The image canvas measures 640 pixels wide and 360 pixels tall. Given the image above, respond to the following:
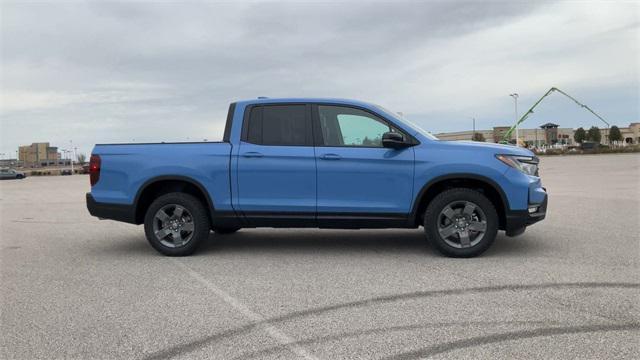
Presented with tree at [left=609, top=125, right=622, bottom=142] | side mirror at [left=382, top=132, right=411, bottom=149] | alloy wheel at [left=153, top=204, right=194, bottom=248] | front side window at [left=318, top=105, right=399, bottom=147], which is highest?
tree at [left=609, top=125, right=622, bottom=142]

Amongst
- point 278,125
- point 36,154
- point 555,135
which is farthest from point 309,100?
point 36,154

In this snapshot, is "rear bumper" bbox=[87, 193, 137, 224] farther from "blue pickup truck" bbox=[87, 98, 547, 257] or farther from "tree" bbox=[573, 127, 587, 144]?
"tree" bbox=[573, 127, 587, 144]

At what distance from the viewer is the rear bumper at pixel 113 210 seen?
6.80 m

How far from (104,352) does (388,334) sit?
6.29 feet

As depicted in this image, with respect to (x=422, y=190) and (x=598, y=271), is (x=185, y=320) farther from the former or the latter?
(x=598, y=271)

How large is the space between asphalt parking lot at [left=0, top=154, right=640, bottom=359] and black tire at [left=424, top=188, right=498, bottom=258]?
19 centimetres

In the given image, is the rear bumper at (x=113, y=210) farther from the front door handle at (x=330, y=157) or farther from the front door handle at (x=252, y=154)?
the front door handle at (x=330, y=157)

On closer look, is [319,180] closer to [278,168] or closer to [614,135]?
[278,168]

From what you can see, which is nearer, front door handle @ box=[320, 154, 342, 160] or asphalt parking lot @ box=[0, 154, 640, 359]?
asphalt parking lot @ box=[0, 154, 640, 359]

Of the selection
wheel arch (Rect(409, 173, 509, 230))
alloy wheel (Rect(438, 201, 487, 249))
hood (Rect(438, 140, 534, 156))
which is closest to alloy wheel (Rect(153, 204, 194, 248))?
wheel arch (Rect(409, 173, 509, 230))

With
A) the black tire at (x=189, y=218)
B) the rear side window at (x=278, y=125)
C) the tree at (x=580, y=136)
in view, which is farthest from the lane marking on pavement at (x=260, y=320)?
the tree at (x=580, y=136)

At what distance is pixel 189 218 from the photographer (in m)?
6.76

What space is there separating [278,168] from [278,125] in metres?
0.58

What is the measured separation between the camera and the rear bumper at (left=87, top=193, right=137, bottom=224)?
22.3ft
